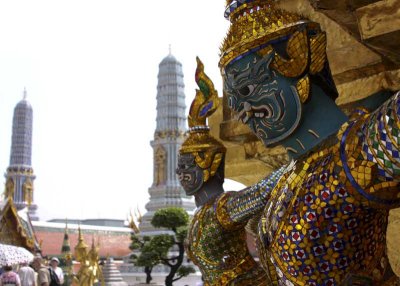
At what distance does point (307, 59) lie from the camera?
1423 millimetres

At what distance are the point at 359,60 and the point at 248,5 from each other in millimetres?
555

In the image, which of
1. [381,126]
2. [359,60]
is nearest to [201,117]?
[359,60]

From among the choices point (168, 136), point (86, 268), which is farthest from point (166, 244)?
point (168, 136)

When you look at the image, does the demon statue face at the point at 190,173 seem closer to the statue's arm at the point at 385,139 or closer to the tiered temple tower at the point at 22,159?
the statue's arm at the point at 385,139

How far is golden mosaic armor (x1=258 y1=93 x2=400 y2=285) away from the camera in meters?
1.16

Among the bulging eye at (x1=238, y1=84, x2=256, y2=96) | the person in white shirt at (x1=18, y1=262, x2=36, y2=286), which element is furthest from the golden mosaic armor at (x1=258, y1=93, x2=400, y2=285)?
the person in white shirt at (x1=18, y1=262, x2=36, y2=286)

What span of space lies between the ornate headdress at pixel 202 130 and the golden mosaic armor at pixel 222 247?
0.76ft

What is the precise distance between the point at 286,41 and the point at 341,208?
1.51 ft

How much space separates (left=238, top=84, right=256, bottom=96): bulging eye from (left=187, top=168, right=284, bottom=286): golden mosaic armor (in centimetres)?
48

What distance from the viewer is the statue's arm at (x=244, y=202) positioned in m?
1.69

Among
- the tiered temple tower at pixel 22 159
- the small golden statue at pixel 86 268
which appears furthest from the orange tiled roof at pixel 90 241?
the small golden statue at pixel 86 268

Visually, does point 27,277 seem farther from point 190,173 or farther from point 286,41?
point 286,41

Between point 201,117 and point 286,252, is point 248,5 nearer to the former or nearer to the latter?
point 286,252

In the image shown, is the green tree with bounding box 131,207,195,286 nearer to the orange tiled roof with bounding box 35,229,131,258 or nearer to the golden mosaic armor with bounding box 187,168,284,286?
the orange tiled roof with bounding box 35,229,131,258
